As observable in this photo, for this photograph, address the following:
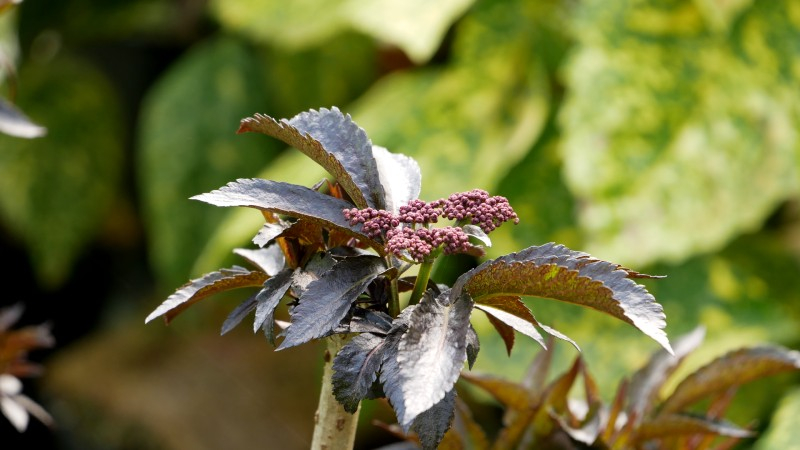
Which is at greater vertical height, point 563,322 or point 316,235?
point 316,235

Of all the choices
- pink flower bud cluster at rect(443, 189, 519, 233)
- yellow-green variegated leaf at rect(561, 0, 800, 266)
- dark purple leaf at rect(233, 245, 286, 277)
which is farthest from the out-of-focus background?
pink flower bud cluster at rect(443, 189, 519, 233)

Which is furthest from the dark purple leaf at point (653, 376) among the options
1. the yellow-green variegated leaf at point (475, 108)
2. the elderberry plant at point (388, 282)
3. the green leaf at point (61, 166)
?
the green leaf at point (61, 166)

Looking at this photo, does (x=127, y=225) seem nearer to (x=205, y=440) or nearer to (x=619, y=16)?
(x=205, y=440)

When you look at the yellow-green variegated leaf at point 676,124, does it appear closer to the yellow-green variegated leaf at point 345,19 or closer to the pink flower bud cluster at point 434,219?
the yellow-green variegated leaf at point 345,19

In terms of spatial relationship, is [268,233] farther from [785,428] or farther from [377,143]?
[377,143]

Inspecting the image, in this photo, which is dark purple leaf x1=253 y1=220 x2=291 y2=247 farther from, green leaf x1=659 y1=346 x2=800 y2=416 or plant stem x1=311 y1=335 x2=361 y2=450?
green leaf x1=659 y1=346 x2=800 y2=416

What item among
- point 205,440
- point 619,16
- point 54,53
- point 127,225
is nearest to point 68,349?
point 127,225
